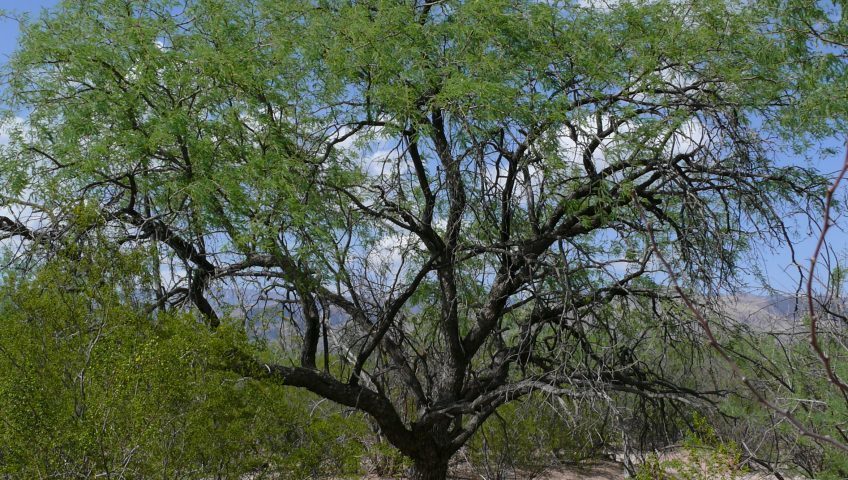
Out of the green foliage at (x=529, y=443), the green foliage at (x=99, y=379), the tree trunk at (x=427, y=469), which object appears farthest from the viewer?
the green foliage at (x=529, y=443)

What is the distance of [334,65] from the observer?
7.69 metres

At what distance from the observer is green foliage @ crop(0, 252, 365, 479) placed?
19.5ft

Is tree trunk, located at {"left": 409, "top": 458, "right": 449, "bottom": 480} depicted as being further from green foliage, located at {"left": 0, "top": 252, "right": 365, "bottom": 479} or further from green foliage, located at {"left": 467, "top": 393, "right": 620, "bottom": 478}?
green foliage, located at {"left": 467, "top": 393, "right": 620, "bottom": 478}

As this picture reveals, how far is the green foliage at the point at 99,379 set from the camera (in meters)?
5.93

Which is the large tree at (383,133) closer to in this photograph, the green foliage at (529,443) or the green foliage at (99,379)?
the green foliage at (99,379)

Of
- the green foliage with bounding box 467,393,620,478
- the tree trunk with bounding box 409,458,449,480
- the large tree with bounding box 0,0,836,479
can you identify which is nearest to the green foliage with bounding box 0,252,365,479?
the large tree with bounding box 0,0,836,479

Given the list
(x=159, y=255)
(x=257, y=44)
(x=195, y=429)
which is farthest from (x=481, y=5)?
(x=195, y=429)

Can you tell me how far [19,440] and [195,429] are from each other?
4.72 feet

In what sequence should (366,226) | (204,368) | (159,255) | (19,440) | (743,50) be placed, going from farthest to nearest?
(366,226) < (743,50) < (159,255) < (204,368) < (19,440)

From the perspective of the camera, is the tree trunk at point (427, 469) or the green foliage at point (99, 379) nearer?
the green foliage at point (99, 379)

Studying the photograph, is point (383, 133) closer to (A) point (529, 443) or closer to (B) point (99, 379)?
(B) point (99, 379)

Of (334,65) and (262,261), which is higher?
(334,65)

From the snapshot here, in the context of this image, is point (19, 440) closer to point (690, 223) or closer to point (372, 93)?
point (372, 93)

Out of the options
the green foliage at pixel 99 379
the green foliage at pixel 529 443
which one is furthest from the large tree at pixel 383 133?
the green foliage at pixel 529 443
